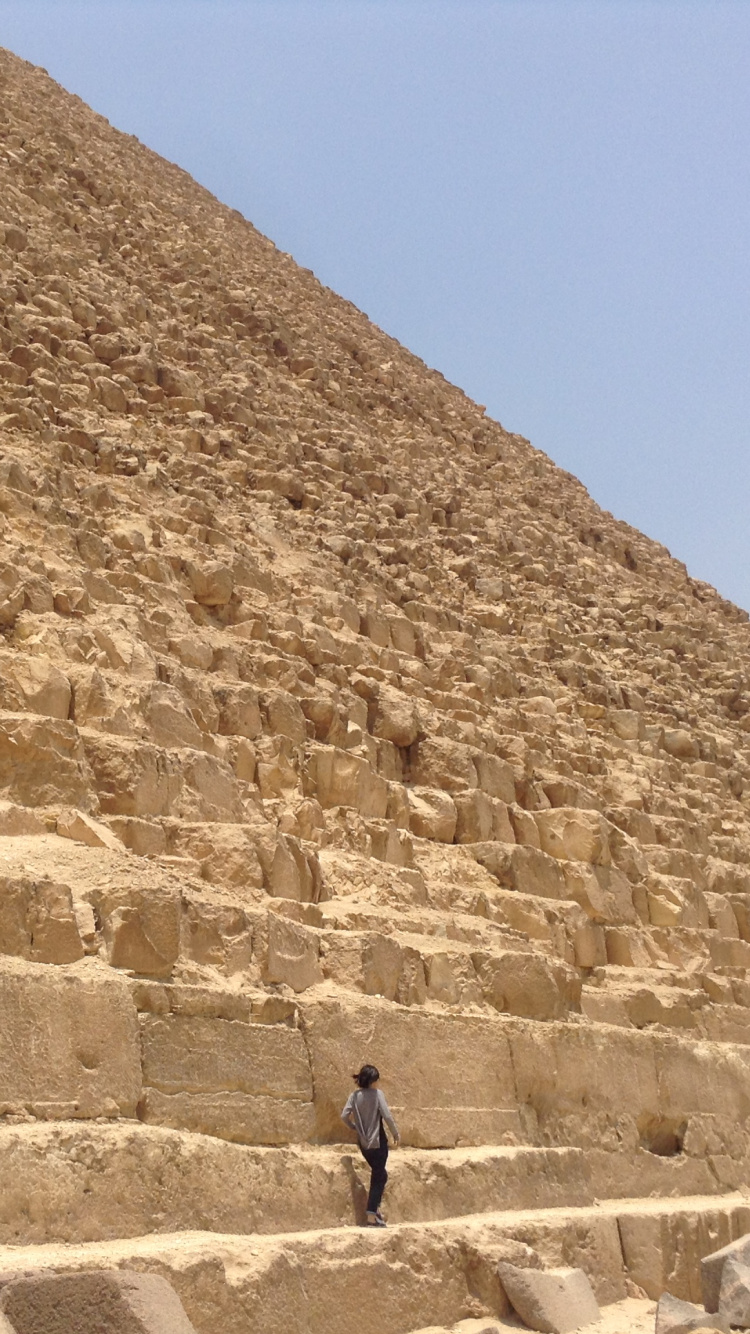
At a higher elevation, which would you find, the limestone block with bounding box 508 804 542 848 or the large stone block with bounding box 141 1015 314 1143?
the limestone block with bounding box 508 804 542 848

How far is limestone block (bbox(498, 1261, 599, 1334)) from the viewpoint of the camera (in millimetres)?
6988

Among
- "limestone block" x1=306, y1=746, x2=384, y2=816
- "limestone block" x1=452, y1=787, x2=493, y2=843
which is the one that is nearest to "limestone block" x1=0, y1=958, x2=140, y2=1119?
"limestone block" x1=306, y1=746, x2=384, y2=816

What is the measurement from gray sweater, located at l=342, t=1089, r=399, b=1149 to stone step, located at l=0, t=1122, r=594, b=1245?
0.14 m

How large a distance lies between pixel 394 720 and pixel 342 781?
1.42 metres

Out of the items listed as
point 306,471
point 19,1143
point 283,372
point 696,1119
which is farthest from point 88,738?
point 283,372

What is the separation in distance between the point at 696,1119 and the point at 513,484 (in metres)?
15.2

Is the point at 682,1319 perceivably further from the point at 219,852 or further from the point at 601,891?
the point at 601,891

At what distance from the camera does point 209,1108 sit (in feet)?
20.9

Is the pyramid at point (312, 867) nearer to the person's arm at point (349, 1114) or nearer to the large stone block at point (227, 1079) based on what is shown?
the large stone block at point (227, 1079)

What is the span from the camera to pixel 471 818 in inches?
439

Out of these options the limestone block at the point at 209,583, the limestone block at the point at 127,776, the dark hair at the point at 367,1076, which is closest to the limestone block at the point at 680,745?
the limestone block at the point at 209,583

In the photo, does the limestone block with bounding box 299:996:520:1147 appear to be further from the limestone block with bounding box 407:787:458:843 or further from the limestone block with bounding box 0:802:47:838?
the limestone block with bounding box 407:787:458:843

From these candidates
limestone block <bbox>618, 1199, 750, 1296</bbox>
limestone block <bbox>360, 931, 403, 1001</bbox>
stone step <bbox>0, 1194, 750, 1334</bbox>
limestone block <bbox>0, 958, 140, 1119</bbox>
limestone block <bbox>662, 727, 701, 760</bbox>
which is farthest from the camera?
limestone block <bbox>662, 727, 701, 760</bbox>

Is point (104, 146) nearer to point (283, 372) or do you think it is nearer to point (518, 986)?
point (283, 372)
